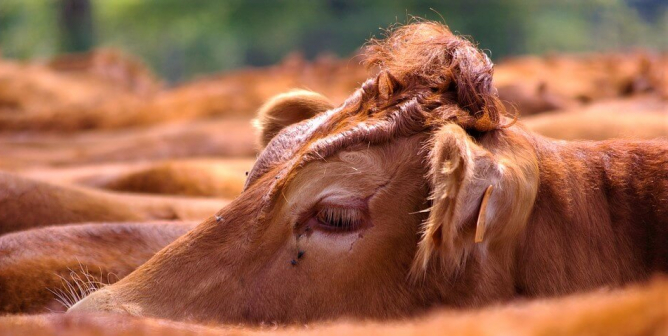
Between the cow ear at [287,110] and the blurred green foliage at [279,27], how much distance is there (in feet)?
55.4

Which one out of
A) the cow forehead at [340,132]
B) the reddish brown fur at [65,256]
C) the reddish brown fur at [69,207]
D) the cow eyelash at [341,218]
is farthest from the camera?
the reddish brown fur at [69,207]

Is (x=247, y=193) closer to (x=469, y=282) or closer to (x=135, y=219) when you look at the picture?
(x=469, y=282)

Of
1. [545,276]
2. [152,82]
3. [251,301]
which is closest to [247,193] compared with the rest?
[251,301]

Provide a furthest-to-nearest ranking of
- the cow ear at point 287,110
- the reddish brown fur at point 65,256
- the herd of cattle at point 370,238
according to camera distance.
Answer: the cow ear at point 287,110, the reddish brown fur at point 65,256, the herd of cattle at point 370,238

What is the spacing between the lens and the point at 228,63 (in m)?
35.5

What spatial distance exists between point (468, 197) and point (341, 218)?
0.54m

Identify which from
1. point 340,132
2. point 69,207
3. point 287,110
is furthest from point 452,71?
point 69,207

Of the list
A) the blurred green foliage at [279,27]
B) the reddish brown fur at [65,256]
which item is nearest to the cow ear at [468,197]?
the reddish brown fur at [65,256]

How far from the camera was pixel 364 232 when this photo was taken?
319 centimetres

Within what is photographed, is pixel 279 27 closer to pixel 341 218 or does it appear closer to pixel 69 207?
pixel 69 207

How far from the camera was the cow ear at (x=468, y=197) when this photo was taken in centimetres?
292

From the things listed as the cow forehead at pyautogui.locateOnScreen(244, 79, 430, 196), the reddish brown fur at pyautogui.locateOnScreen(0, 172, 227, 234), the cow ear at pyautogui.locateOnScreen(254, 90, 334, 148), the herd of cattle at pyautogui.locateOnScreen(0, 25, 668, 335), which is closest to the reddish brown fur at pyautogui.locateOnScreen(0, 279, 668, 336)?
the herd of cattle at pyautogui.locateOnScreen(0, 25, 668, 335)

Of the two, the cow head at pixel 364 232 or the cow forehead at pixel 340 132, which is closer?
the cow head at pixel 364 232

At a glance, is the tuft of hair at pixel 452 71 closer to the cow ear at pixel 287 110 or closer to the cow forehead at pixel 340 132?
the cow forehead at pixel 340 132
